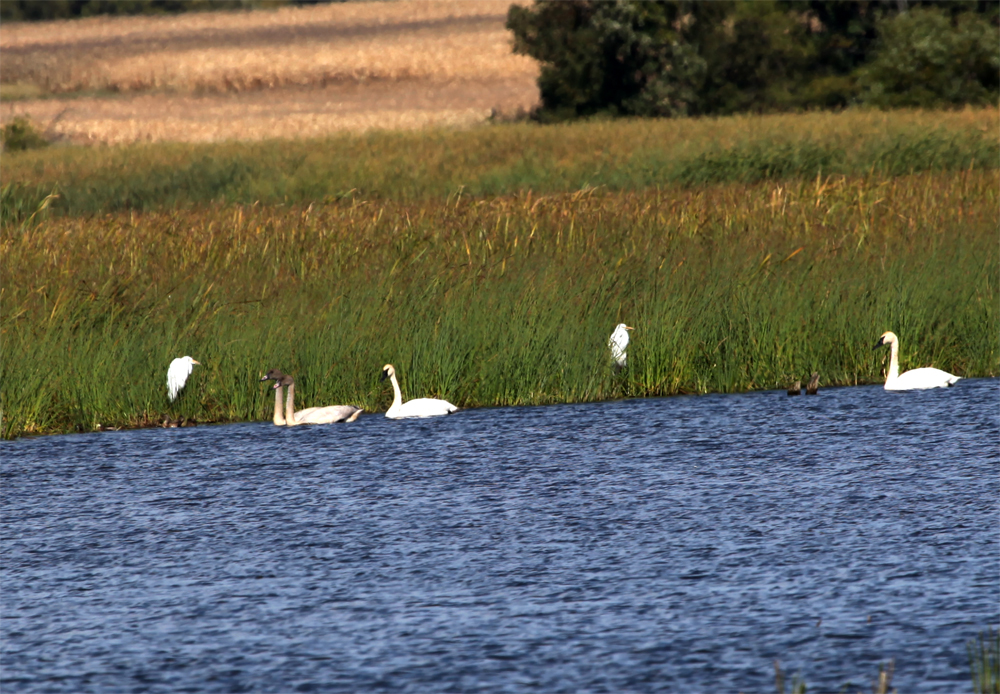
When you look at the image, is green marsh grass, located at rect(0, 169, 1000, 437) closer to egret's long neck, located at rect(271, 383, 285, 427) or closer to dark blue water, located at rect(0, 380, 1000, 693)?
egret's long neck, located at rect(271, 383, 285, 427)

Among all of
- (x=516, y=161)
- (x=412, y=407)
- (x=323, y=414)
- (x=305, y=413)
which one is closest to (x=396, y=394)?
(x=412, y=407)

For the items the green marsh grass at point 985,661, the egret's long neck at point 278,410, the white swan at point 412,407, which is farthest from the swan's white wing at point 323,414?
the green marsh grass at point 985,661

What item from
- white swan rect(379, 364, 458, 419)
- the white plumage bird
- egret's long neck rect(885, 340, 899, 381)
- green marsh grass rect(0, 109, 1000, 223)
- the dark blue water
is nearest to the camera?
the dark blue water

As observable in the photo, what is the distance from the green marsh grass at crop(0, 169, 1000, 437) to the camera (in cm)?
1329

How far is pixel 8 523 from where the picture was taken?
9836 millimetres

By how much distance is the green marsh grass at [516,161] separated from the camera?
31.0 metres

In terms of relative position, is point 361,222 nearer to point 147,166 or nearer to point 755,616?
point 755,616

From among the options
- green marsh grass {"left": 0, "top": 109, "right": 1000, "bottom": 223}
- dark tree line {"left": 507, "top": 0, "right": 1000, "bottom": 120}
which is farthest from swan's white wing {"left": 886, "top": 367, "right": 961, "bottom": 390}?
dark tree line {"left": 507, "top": 0, "right": 1000, "bottom": 120}

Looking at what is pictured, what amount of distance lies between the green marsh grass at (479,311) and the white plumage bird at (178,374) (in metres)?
0.20

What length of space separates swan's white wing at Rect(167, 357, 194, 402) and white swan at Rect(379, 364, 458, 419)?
1609mm

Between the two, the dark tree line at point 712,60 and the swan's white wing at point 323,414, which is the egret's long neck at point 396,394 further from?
the dark tree line at point 712,60

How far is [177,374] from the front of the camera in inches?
507

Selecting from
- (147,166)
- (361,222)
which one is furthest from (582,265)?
(147,166)

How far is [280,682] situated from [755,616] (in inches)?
86.5
